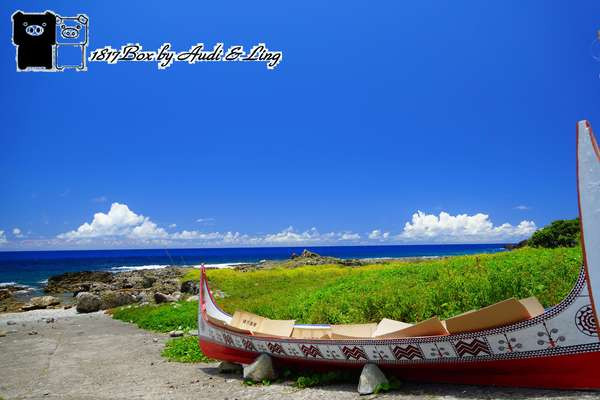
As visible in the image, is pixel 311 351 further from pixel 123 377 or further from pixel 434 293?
pixel 123 377

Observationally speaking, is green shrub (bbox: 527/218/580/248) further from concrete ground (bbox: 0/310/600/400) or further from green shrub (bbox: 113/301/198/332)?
concrete ground (bbox: 0/310/600/400)

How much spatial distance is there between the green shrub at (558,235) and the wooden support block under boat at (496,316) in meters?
23.8

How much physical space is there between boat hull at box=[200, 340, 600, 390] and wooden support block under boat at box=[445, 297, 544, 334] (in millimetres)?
670

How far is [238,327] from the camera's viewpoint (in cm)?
1014

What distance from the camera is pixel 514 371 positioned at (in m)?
6.82

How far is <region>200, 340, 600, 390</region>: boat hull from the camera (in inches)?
244

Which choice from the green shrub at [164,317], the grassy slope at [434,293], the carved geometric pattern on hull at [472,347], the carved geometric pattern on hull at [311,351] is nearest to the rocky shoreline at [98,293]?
the green shrub at [164,317]

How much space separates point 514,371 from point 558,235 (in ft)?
83.0

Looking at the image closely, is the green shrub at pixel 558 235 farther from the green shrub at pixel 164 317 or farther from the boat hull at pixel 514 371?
the boat hull at pixel 514 371

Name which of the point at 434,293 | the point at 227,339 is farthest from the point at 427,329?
the point at 434,293

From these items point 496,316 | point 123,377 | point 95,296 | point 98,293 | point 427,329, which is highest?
point 496,316

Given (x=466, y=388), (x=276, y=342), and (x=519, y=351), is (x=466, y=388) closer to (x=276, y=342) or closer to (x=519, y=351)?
(x=519, y=351)

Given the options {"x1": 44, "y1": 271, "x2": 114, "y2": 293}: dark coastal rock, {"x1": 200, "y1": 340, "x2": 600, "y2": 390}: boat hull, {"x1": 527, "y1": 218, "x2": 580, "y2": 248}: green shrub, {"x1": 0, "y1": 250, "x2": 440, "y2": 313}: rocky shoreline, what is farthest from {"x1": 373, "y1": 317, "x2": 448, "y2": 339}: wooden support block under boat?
{"x1": 44, "y1": 271, "x2": 114, "y2": 293}: dark coastal rock

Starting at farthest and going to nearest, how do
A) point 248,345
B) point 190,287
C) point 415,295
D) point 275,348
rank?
point 190,287, point 415,295, point 248,345, point 275,348
